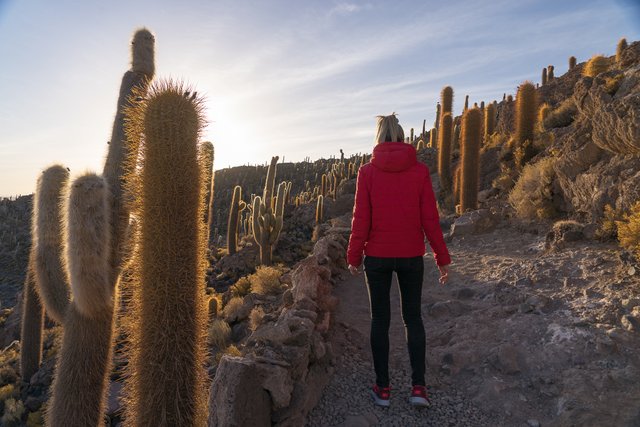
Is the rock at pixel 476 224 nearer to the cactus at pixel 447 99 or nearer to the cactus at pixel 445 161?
the cactus at pixel 445 161

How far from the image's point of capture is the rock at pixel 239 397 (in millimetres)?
2898

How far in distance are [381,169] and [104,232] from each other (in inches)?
109

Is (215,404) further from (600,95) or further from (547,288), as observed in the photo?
(600,95)

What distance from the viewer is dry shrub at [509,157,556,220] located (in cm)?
877

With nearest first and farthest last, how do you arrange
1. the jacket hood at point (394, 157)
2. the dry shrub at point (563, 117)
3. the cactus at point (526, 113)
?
the jacket hood at point (394, 157)
the dry shrub at point (563, 117)
the cactus at point (526, 113)

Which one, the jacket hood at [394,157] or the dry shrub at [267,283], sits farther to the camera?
the dry shrub at [267,283]

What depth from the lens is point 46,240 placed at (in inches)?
224

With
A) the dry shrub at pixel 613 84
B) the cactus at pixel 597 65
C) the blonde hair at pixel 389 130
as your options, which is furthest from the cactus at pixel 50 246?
the cactus at pixel 597 65

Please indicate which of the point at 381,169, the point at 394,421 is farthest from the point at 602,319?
the point at 381,169

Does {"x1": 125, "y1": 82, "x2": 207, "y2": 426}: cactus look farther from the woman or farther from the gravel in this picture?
the woman

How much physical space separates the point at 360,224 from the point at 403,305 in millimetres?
743

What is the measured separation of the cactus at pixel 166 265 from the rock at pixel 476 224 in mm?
7543

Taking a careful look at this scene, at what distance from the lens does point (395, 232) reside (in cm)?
321

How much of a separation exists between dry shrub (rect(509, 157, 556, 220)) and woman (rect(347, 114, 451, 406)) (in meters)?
6.53
